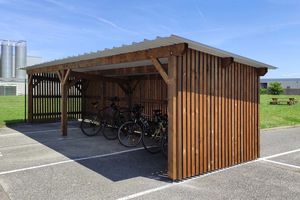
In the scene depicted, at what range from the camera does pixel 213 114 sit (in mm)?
5625

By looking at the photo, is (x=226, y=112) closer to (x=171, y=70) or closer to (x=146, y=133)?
(x=171, y=70)

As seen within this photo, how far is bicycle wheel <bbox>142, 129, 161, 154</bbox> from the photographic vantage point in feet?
22.8

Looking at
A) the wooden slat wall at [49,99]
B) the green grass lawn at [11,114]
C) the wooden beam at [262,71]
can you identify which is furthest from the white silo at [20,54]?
the wooden beam at [262,71]

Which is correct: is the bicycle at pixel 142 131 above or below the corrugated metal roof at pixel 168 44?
below

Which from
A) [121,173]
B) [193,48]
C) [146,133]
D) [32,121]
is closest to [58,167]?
[121,173]

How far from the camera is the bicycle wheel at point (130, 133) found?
760 centimetres

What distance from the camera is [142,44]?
5000mm

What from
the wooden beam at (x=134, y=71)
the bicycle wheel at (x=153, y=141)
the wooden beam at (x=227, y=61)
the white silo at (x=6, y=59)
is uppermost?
the white silo at (x=6, y=59)

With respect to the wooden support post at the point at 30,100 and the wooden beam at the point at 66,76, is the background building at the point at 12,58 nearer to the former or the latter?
the wooden support post at the point at 30,100

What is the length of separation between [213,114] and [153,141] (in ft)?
7.64

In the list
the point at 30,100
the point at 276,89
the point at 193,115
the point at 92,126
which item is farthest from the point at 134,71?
the point at 276,89

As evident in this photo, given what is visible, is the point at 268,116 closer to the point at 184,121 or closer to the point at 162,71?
the point at 184,121

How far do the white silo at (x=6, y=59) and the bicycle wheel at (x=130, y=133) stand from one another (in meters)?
57.4

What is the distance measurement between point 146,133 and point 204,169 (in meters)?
2.56
